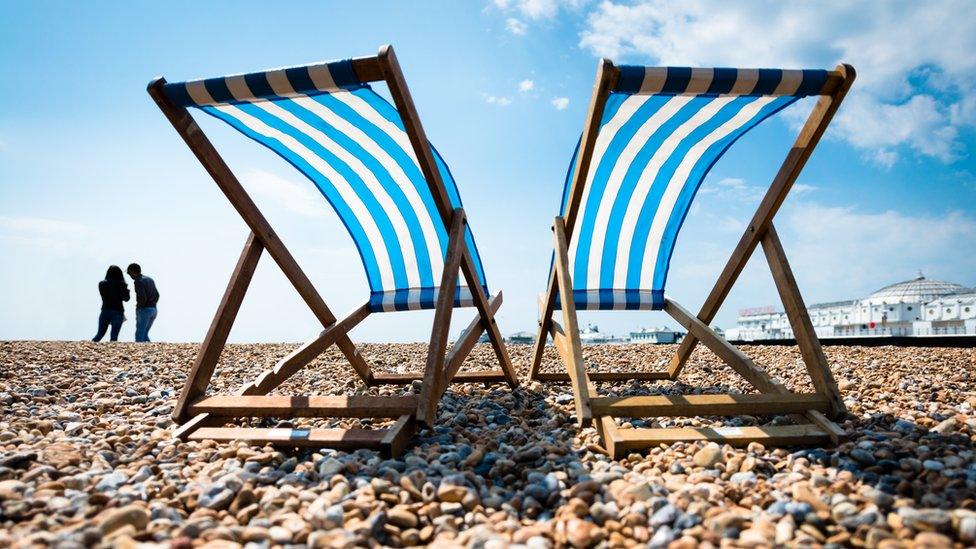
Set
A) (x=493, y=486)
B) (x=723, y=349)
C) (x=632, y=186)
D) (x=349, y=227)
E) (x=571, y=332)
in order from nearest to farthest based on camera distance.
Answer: (x=493, y=486) < (x=571, y=332) < (x=723, y=349) < (x=632, y=186) < (x=349, y=227)

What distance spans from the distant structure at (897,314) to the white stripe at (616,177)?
48.8 m

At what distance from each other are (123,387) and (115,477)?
245 centimetres

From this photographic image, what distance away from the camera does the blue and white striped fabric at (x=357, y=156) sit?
8.20 ft

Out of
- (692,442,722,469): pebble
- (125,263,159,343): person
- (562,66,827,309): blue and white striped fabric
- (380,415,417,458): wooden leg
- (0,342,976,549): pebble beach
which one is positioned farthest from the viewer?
(125,263,159,343): person

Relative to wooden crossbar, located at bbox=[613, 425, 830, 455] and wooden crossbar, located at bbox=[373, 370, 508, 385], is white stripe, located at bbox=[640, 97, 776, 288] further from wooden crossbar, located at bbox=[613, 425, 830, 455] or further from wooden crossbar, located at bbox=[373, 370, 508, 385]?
wooden crossbar, located at bbox=[613, 425, 830, 455]

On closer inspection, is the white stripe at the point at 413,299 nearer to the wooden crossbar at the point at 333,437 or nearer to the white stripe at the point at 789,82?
the wooden crossbar at the point at 333,437

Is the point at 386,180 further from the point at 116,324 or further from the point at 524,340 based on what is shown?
the point at 524,340

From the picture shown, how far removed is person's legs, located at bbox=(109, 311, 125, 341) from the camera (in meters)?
8.66

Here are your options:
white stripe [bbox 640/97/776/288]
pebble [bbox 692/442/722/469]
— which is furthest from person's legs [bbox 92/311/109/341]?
pebble [bbox 692/442/722/469]

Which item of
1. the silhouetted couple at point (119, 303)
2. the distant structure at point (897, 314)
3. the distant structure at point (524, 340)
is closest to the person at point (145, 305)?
the silhouetted couple at point (119, 303)

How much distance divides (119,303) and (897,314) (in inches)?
2428

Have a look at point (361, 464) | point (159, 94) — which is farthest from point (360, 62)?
point (361, 464)

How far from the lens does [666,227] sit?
3635mm

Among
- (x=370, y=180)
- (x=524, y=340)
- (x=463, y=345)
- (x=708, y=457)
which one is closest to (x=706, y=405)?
(x=708, y=457)
